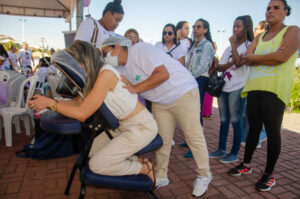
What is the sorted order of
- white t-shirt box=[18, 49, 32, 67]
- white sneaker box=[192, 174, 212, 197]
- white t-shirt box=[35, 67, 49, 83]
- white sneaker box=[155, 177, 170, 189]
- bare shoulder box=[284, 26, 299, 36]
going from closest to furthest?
bare shoulder box=[284, 26, 299, 36]
white sneaker box=[192, 174, 212, 197]
white sneaker box=[155, 177, 170, 189]
white t-shirt box=[35, 67, 49, 83]
white t-shirt box=[18, 49, 32, 67]

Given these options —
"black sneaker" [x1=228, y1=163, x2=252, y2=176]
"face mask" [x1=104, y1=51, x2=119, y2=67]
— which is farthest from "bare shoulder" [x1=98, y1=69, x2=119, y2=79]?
"black sneaker" [x1=228, y1=163, x2=252, y2=176]

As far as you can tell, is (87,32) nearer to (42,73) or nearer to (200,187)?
(200,187)

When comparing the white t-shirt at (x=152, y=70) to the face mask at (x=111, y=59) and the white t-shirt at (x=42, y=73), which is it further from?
the white t-shirt at (x=42, y=73)

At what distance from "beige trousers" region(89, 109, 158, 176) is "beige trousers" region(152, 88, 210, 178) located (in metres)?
0.42

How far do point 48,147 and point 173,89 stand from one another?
6.94ft

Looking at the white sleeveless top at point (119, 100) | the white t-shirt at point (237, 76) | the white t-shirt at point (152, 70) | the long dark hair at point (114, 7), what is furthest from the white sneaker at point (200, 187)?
the long dark hair at point (114, 7)

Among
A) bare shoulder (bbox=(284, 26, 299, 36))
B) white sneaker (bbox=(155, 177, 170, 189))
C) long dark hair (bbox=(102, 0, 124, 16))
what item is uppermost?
long dark hair (bbox=(102, 0, 124, 16))

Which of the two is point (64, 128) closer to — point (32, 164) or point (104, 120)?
point (104, 120)

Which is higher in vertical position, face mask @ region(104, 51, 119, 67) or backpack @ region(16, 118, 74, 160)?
face mask @ region(104, 51, 119, 67)

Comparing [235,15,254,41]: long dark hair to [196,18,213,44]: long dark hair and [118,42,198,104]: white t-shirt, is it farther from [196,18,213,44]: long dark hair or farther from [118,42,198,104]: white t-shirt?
[118,42,198,104]: white t-shirt

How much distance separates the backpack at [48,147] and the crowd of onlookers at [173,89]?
3.84 feet

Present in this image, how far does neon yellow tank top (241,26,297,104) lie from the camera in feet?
7.43

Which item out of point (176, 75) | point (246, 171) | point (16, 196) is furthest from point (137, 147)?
point (246, 171)

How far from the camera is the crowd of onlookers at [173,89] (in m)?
1.69
